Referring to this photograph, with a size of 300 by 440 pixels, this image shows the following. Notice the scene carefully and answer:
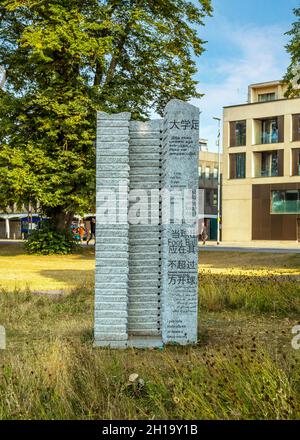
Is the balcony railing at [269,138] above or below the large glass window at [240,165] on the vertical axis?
above

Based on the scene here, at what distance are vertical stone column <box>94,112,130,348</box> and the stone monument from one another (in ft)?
0.05

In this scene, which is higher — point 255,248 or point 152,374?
point 152,374

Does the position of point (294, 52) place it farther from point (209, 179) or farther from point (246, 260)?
point (209, 179)

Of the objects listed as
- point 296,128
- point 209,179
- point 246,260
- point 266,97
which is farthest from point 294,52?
point 209,179

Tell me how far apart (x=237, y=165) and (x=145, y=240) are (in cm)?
5854

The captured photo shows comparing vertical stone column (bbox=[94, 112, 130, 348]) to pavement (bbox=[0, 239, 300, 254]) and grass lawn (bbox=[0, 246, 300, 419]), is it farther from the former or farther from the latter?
pavement (bbox=[0, 239, 300, 254])

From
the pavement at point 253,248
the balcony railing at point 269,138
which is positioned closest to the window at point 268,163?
the balcony railing at point 269,138

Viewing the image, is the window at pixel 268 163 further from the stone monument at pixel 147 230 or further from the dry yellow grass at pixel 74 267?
the stone monument at pixel 147 230

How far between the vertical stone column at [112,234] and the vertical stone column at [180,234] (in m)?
0.65

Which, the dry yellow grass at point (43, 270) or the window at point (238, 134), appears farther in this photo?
the window at point (238, 134)

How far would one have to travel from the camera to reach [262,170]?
2591 inches

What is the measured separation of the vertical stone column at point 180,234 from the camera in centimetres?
881

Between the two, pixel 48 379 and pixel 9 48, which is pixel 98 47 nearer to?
pixel 9 48
